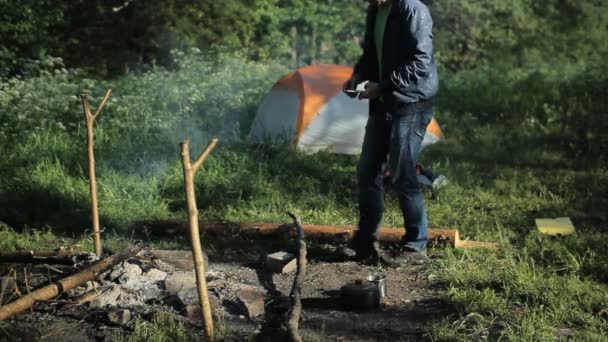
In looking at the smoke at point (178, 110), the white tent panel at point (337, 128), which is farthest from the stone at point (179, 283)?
the white tent panel at point (337, 128)

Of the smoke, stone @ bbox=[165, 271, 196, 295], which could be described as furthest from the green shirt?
the smoke

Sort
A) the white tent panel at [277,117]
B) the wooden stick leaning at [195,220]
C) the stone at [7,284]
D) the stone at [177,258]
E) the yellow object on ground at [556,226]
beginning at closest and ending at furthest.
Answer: the wooden stick leaning at [195,220] < the stone at [7,284] < the stone at [177,258] < the yellow object on ground at [556,226] < the white tent panel at [277,117]

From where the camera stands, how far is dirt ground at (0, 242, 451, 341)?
4.36 m

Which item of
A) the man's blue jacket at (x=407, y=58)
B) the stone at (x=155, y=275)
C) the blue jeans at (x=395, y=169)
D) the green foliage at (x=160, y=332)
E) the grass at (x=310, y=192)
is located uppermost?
the man's blue jacket at (x=407, y=58)

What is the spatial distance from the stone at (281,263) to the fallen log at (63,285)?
3.05 ft

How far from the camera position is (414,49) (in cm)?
538

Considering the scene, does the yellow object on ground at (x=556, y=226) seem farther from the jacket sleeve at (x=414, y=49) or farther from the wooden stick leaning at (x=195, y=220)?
the wooden stick leaning at (x=195, y=220)

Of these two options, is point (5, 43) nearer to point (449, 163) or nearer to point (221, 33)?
point (221, 33)

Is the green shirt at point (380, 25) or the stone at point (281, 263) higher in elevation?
the green shirt at point (380, 25)

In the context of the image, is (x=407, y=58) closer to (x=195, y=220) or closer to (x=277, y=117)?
(x=195, y=220)

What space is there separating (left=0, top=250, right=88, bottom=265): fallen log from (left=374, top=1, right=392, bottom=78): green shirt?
2.35m

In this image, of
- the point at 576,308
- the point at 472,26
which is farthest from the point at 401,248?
the point at 472,26

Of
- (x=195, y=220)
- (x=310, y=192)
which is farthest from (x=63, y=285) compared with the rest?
(x=310, y=192)

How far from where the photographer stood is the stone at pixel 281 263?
550cm
